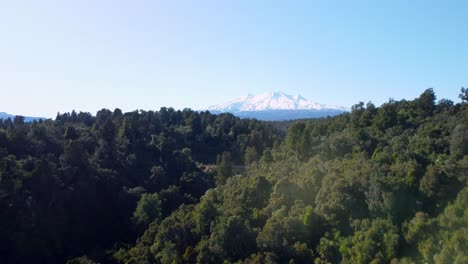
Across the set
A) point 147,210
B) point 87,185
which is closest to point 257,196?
point 147,210

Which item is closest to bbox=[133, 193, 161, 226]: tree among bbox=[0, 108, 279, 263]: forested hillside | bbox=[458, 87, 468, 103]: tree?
bbox=[0, 108, 279, 263]: forested hillside

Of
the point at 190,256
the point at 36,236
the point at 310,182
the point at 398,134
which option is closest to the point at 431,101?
the point at 398,134

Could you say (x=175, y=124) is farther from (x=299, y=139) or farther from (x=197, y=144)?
(x=299, y=139)

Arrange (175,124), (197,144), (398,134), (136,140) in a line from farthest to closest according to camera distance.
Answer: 1. (175,124)
2. (197,144)
3. (136,140)
4. (398,134)

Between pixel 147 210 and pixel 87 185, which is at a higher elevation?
pixel 87 185

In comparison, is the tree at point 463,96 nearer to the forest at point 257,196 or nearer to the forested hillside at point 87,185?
the forest at point 257,196

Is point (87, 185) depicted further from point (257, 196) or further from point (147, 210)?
point (257, 196)

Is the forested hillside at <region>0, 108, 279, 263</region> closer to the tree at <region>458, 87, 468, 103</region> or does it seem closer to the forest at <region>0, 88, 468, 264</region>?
the forest at <region>0, 88, 468, 264</region>

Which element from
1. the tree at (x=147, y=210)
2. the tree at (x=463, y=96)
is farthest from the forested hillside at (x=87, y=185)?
the tree at (x=463, y=96)
